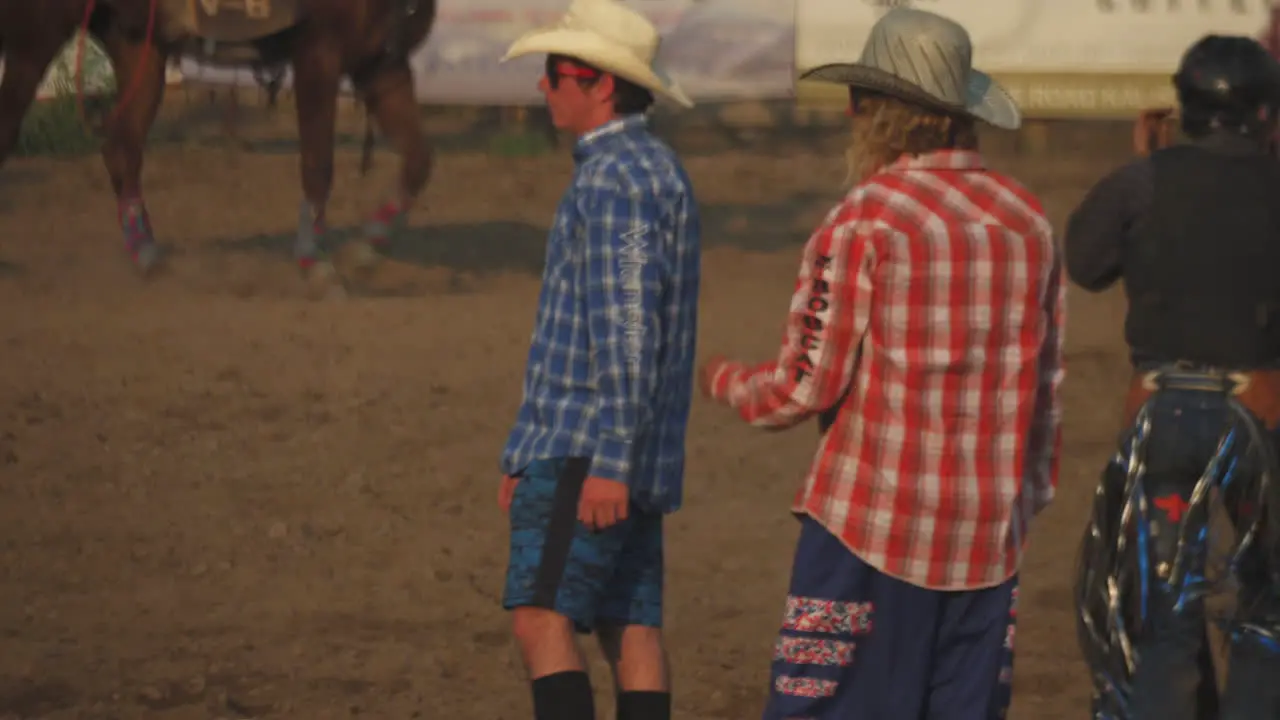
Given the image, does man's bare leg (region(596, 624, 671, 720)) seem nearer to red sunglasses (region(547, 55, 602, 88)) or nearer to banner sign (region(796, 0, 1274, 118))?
red sunglasses (region(547, 55, 602, 88))

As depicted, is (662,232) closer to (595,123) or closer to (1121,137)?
(595,123)

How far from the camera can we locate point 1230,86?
3.95 m

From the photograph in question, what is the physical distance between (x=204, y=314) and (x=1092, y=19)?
693cm

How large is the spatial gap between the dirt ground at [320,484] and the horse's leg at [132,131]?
0.27 meters

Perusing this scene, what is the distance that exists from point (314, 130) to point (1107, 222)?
272 inches

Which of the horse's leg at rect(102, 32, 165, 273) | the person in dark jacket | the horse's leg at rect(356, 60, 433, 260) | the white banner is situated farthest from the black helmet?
the white banner

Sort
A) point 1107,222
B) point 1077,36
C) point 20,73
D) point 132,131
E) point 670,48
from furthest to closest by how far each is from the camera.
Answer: point 670,48 < point 1077,36 < point 132,131 < point 20,73 < point 1107,222

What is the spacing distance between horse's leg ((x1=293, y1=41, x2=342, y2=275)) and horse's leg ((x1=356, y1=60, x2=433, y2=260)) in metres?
0.31

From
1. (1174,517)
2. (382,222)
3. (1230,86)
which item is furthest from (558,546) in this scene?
(382,222)

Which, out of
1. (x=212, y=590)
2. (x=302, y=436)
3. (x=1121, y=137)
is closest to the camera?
(x=212, y=590)

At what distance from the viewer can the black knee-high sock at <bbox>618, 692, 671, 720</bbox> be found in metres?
3.90

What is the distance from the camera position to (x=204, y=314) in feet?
31.7

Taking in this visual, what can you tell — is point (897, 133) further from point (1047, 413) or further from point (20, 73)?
point (20, 73)

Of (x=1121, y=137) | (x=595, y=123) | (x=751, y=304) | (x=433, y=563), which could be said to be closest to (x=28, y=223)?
(x=751, y=304)
